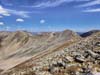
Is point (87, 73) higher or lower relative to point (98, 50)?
lower

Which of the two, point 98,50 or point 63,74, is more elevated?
point 98,50

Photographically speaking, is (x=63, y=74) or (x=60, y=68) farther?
(x=60, y=68)

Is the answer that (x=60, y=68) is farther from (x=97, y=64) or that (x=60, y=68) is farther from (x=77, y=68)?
(x=97, y=64)

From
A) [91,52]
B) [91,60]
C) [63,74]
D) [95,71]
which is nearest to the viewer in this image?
[95,71]

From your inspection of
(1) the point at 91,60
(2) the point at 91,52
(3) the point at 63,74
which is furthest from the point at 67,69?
(2) the point at 91,52

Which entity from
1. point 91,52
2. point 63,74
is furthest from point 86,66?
point 91,52

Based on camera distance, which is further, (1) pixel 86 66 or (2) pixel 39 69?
(2) pixel 39 69

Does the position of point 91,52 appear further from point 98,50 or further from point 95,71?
point 95,71

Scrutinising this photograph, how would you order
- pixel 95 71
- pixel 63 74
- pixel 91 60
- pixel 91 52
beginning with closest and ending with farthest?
1. pixel 95 71
2. pixel 63 74
3. pixel 91 60
4. pixel 91 52

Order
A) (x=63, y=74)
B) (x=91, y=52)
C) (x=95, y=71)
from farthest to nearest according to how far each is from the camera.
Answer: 1. (x=91, y=52)
2. (x=63, y=74)
3. (x=95, y=71)
